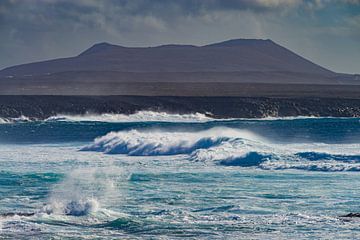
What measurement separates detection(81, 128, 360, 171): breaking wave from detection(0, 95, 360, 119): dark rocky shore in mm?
30999

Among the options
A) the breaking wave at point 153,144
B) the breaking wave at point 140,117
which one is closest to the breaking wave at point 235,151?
the breaking wave at point 153,144

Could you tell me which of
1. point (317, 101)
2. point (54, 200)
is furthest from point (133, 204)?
point (317, 101)

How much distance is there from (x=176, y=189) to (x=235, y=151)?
1069 centimetres

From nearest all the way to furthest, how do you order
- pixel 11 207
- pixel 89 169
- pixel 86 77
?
pixel 11 207
pixel 89 169
pixel 86 77

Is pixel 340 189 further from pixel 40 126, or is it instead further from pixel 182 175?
pixel 40 126

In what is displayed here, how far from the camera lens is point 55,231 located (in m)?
22.8

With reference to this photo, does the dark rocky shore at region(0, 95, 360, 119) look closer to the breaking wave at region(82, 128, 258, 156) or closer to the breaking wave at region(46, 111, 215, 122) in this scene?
the breaking wave at region(46, 111, 215, 122)

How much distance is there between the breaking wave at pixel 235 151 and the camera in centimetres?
3675

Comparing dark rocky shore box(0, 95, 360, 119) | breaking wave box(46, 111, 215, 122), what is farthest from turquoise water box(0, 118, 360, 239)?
dark rocky shore box(0, 95, 360, 119)

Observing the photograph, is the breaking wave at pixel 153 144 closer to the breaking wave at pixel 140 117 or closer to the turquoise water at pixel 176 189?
the turquoise water at pixel 176 189

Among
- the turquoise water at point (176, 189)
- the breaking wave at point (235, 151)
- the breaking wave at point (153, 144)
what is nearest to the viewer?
the turquoise water at point (176, 189)

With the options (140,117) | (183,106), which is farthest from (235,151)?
(183,106)

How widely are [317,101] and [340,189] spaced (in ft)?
206

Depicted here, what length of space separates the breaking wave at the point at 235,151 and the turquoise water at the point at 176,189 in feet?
0.15
